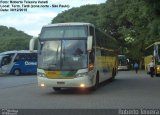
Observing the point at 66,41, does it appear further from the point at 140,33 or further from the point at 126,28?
the point at 126,28

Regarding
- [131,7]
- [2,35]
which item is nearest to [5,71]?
[131,7]

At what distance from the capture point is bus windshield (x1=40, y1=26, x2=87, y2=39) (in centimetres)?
2292

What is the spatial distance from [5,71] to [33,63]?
3497mm

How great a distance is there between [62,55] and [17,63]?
35667 millimetres

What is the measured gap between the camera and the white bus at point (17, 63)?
57469mm

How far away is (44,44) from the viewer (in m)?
22.8

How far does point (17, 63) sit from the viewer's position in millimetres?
57469

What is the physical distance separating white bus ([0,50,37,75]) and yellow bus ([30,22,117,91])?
34.6 m

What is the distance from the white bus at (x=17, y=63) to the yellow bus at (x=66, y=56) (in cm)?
3463

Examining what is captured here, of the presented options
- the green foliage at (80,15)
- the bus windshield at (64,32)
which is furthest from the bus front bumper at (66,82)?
the green foliage at (80,15)

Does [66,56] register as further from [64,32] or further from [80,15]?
[80,15]

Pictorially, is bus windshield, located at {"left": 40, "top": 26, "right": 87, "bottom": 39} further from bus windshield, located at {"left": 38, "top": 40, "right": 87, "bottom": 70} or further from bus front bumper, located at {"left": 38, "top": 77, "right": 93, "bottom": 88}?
bus front bumper, located at {"left": 38, "top": 77, "right": 93, "bottom": 88}

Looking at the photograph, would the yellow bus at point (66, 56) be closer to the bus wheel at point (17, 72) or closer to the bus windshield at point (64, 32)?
the bus windshield at point (64, 32)

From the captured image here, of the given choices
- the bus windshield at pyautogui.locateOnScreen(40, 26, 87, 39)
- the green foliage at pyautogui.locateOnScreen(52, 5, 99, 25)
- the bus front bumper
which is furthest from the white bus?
the bus front bumper
